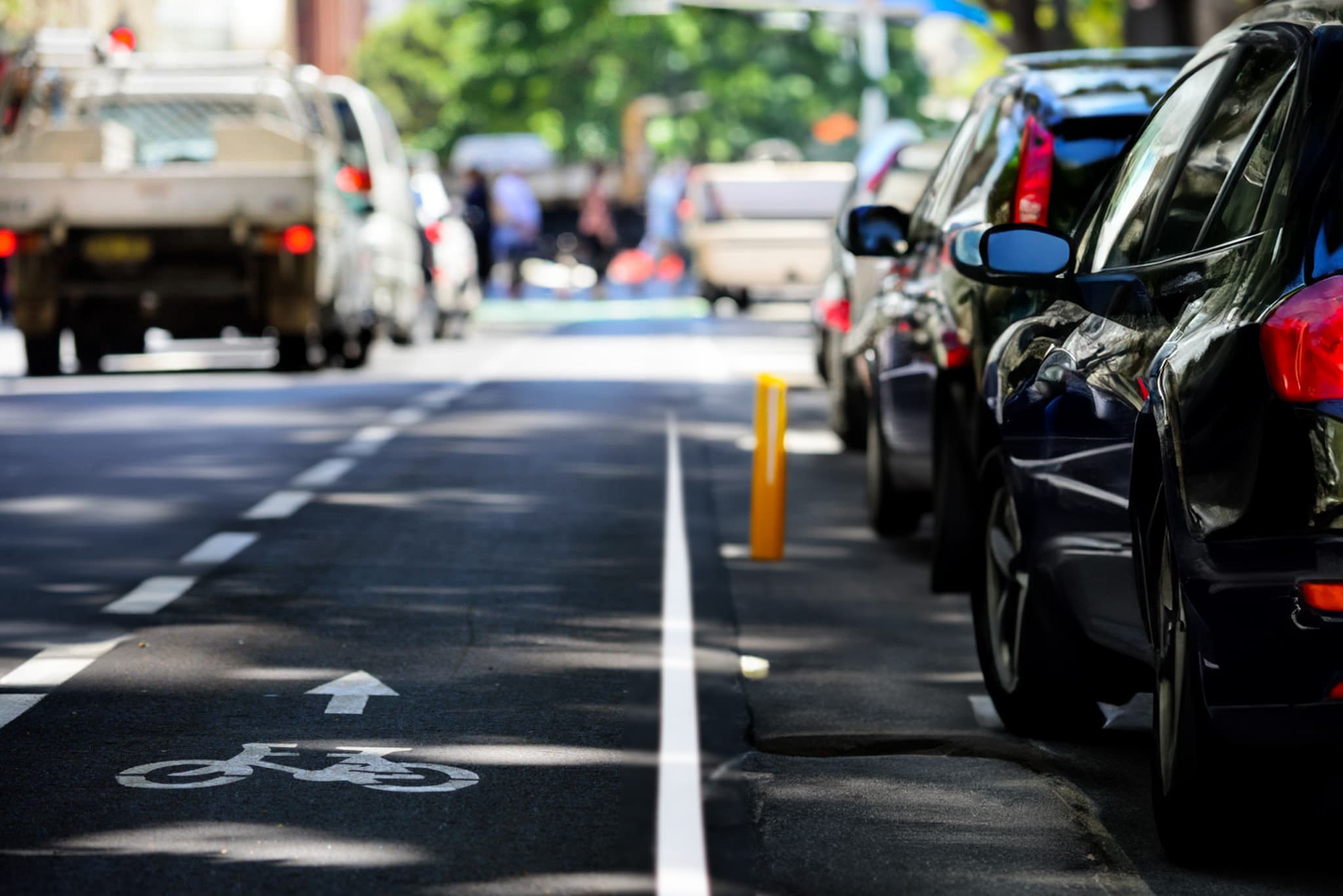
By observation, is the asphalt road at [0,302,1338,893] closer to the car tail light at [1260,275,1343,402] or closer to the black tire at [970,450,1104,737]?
the black tire at [970,450,1104,737]

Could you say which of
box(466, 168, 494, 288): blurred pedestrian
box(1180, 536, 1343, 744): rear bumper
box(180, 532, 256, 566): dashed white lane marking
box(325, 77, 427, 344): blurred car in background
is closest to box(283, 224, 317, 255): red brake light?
box(325, 77, 427, 344): blurred car in background

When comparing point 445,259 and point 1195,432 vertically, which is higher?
point 1195,432

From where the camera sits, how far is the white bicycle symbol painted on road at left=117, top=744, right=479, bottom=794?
6039 millimetres

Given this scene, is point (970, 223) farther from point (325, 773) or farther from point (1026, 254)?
point (325, 773)

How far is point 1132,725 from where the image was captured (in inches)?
277

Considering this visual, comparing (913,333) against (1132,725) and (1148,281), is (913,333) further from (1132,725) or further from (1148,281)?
(1148,281)

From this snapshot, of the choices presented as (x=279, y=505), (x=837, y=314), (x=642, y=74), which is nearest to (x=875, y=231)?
(x=279, y=505)

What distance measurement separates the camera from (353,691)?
731 centimetres

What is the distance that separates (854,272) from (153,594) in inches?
217

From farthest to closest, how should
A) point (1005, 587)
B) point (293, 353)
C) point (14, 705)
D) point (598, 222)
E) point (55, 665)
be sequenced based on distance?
1. point (598, 222)
2. point (293, 353)
3. point (55, 665)
4. point (14, 705)
5. point (1005, 587)

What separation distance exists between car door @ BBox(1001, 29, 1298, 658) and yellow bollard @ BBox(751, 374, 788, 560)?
12.8 feet

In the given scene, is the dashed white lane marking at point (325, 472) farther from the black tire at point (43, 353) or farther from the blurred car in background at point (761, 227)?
the blurred car in background at point (761, 227)

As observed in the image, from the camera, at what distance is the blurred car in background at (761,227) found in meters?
33.8

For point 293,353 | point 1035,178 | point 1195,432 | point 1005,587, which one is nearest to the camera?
point 1195,432
